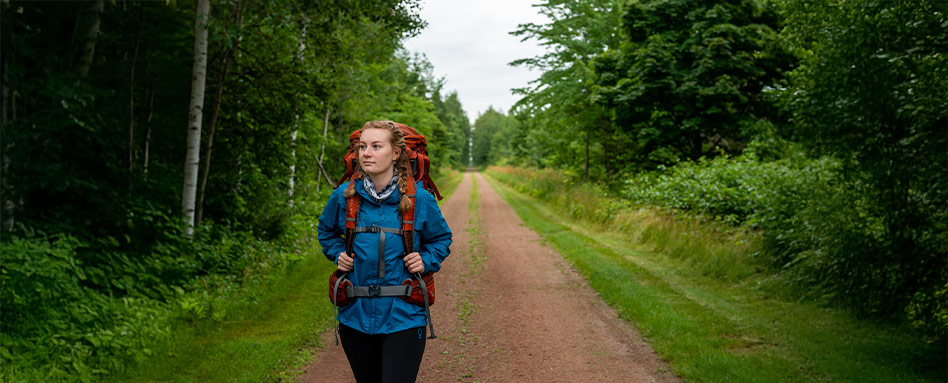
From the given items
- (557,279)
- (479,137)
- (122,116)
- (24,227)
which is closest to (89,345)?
(24,227)

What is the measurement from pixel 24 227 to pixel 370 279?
19.6 feet

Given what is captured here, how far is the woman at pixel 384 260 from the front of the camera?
9.65 feet

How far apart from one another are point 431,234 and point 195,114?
7.13 metres

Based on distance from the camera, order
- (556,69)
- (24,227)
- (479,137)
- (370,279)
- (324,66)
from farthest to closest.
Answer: (479,137) < (556,69) < (324,66) < (24,227) < (370,279)

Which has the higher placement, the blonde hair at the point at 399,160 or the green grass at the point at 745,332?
the blonde hair at the point at 399,160

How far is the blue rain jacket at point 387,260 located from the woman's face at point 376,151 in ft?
0.43

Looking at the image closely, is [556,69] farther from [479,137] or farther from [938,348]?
[479,137]

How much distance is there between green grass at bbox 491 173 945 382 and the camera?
211 inches

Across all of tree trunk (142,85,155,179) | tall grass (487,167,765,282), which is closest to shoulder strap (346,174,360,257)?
tree trunk (142,85,155,179)

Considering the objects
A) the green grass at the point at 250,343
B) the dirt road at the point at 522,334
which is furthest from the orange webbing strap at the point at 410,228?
the green grass at the point at 250,343

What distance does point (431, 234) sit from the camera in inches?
123

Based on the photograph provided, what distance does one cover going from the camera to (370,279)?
9.76 ft

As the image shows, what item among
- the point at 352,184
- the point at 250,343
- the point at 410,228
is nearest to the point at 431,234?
the point at 410,228

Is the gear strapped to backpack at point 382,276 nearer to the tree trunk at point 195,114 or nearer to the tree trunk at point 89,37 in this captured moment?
the tree trunk at point 195,114
